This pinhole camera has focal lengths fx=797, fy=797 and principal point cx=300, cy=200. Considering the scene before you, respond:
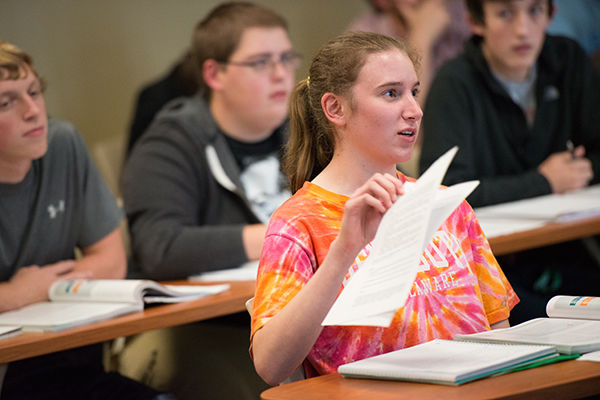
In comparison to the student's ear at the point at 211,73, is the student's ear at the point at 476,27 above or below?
above

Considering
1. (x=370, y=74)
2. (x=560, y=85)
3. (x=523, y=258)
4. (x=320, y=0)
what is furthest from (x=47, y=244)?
(x=320, y=0)

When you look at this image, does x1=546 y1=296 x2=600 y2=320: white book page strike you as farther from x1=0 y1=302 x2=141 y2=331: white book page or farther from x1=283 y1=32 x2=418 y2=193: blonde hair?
x1=0 y1=302 x2=141 y2=331: white book page

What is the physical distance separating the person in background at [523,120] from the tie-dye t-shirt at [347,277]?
1180 millimetres

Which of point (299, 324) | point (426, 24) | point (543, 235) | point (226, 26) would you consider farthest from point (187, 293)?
point (426, 24)

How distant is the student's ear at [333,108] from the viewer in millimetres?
1411

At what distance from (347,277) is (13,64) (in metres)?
1.16

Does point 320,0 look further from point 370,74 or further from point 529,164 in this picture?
point 370,74

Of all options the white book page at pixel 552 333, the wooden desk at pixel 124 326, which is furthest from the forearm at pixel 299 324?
the wooden desk at pixel 124 326

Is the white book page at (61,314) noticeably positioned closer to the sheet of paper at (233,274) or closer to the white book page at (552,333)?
the sheet of paper at (233,274)

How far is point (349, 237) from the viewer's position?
3.81 feet

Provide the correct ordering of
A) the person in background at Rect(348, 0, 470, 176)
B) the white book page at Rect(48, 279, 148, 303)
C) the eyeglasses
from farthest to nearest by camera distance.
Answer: the person in background at Rect(348, 0, 470, 176) → the eyeglasses → the white book page at Rect(48, 279, 148, 303)

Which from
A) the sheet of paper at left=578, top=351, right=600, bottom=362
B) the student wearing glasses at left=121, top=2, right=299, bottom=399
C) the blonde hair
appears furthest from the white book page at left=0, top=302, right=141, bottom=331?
the sheet of paper at left=578, top=351, right=600, bottom=362

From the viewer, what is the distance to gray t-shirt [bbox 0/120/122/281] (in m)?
2.11

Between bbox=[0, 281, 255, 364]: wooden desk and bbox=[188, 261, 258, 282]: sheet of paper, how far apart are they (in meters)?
0.17
